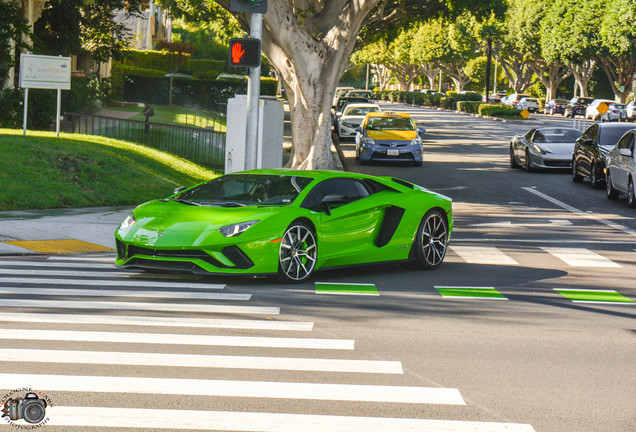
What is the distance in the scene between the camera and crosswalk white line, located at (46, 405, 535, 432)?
516cm

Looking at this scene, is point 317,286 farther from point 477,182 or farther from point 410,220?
point 477,182

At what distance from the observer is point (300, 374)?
20.8 ft

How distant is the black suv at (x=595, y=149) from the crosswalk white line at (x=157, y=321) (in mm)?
16204

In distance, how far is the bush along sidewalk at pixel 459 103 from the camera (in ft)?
211

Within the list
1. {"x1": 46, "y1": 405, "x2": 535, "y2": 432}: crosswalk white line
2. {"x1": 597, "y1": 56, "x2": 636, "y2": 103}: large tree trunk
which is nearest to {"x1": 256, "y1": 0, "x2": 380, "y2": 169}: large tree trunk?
{"x1": 46, "y1": 405, "x2": 535, "y2": 432}: crosswalk white line

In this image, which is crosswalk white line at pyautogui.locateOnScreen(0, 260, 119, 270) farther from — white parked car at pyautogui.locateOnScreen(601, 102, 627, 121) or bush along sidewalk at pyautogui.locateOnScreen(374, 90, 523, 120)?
white parked car at pyautogui.locateOnScreen(601, 102, 627, 121)

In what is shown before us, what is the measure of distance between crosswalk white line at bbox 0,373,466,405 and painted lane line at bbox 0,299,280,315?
94.4 inches

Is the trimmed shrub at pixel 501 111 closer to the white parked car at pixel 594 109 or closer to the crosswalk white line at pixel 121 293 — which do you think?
the white parked car at pixel 594 109

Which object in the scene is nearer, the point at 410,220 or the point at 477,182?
the point at 410,220

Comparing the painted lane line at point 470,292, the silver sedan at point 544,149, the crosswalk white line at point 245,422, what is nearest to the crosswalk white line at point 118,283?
the painted lane line at point 470,292

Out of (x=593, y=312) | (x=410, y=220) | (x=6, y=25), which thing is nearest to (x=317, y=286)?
(x=410, y=220)

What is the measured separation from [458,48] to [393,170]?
78151mm

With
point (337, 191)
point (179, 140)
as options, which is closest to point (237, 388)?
point (337, 191)

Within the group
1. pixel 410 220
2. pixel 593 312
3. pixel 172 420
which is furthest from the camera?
pixel 410 220
